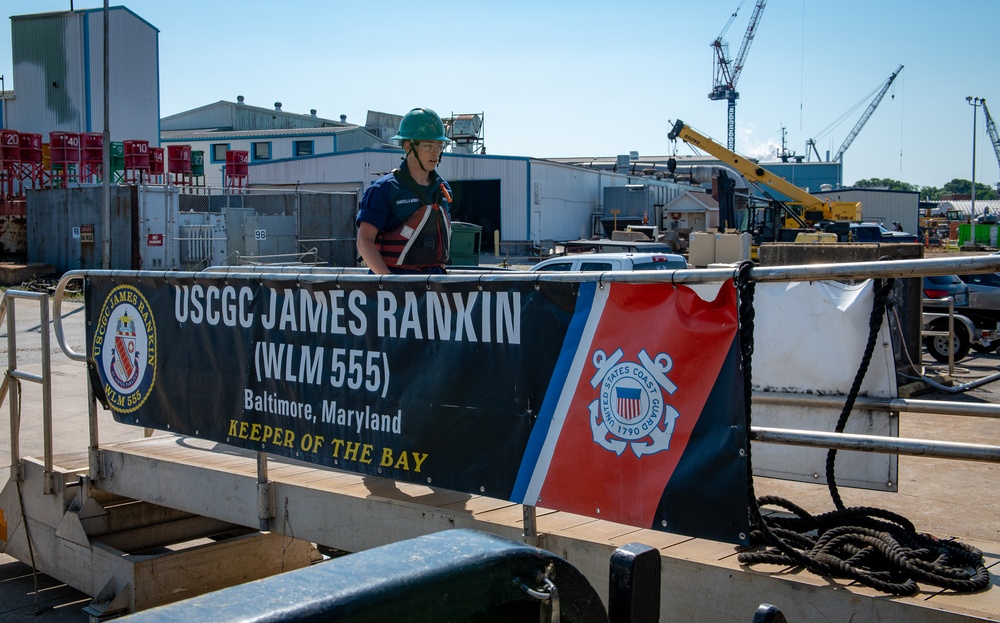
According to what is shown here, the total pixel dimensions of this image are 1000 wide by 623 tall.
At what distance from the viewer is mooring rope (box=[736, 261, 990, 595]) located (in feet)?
10.6

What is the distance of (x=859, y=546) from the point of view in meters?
3.45

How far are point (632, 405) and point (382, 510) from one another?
171 centimetres

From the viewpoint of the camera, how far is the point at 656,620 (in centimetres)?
199

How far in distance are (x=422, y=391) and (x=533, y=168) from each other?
40.7m

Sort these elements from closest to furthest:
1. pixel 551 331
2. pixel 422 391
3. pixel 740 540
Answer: pixel 740 540 → pixel 551 331 → pixel 422 391

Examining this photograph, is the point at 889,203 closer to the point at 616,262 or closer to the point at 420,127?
the point at 616,262

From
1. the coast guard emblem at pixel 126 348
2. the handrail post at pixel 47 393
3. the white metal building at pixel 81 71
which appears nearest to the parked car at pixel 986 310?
the coast guard emblem at pixel 126 348

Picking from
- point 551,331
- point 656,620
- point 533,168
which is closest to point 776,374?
point 551,331

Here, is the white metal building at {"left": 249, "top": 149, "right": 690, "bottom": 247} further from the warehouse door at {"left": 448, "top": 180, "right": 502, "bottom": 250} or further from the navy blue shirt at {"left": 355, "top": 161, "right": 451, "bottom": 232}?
the navy blue shirt at {"left": 355, "top": 161, "right": 451, "bottom": 232}

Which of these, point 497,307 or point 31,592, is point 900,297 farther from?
point 31,592

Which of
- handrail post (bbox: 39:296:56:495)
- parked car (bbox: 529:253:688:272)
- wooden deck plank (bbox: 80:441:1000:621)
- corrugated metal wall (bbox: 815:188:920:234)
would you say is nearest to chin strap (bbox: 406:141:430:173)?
wooden deck plank (bbox: 80:441:1000:621)

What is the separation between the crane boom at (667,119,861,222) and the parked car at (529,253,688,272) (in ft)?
76.4

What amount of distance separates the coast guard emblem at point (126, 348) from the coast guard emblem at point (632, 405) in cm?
332

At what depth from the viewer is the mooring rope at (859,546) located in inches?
127
